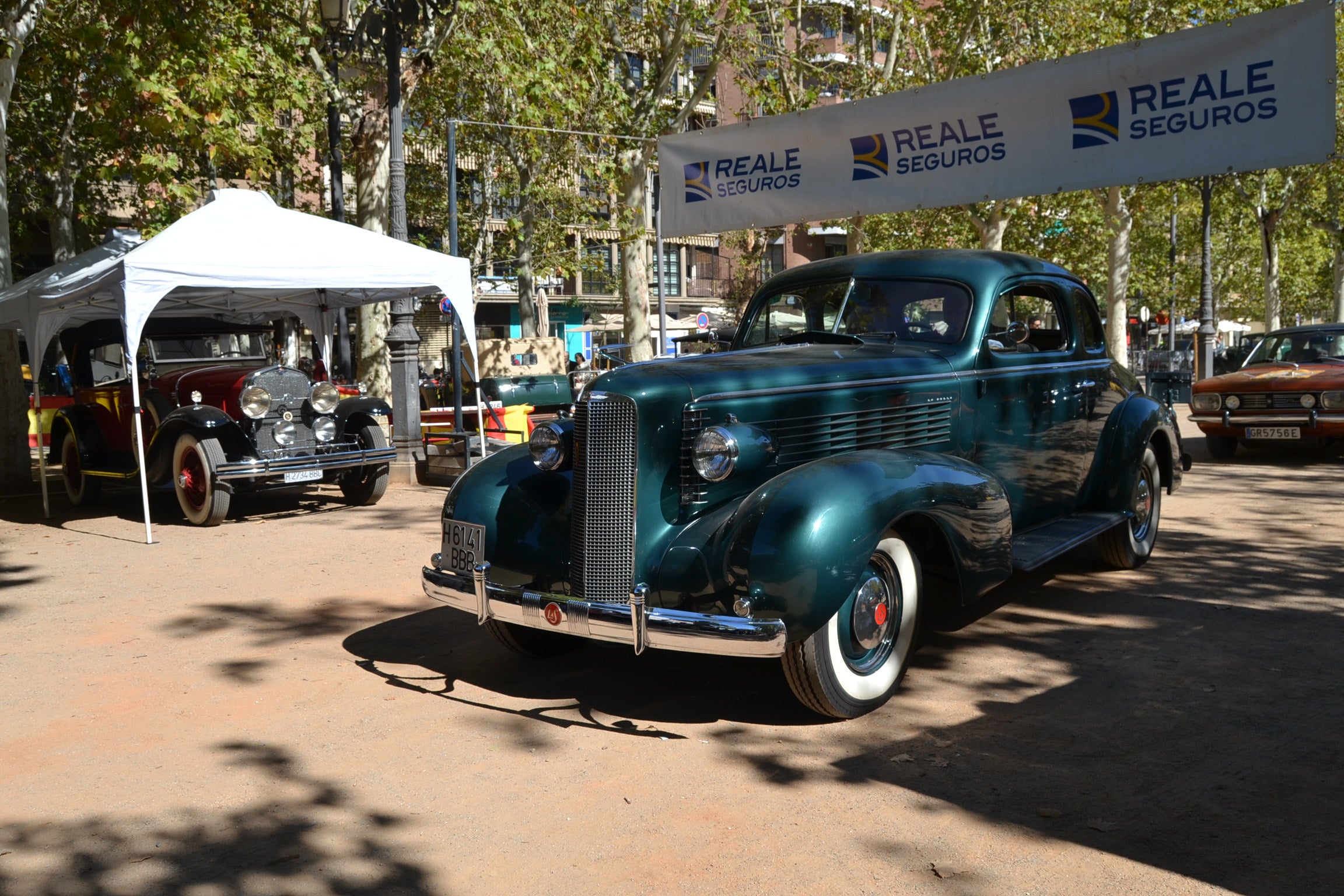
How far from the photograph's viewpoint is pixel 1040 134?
9.94 metres

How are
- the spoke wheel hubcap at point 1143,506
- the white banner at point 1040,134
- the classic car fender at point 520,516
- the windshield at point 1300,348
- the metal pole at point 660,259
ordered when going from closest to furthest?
the classic car fender at point 520,516, the spoke wheel hubcap at point 1143,506, the white banner at point 1040,134, the windshield at point 1300,348, the metal pole at point 660,259

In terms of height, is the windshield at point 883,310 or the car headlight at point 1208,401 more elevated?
the windshield at point 883,310

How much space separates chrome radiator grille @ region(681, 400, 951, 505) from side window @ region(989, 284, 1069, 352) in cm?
73

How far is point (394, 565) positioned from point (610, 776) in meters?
4.25

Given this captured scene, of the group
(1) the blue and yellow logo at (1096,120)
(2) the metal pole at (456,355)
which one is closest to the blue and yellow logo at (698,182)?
(2) the metal pole at (456,355)

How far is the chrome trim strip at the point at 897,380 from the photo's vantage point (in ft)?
15.0

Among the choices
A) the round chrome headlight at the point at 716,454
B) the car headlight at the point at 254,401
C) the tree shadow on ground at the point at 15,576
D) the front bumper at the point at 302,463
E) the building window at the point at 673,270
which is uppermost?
the building window at the point at 673,270

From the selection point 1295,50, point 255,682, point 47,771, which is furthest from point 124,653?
point 1295,50

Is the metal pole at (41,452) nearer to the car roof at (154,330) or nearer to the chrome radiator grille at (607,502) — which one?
the car roof at (154,330)

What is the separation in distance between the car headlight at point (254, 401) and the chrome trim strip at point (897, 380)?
6.72 metres

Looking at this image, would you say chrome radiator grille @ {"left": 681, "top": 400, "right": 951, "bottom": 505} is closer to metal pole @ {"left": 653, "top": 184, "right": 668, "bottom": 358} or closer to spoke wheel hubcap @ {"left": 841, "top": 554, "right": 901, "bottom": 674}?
spoke wheel hubcap @ {"left": 841, "top": 554, "right": 901, "bottom": 674}

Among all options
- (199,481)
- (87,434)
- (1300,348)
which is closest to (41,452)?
(87,434)

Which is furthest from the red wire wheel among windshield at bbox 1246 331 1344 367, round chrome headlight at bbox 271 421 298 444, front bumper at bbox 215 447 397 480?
windshield at bbox 1246 331 1344 367

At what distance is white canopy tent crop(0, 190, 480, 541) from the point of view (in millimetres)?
A: 9039
